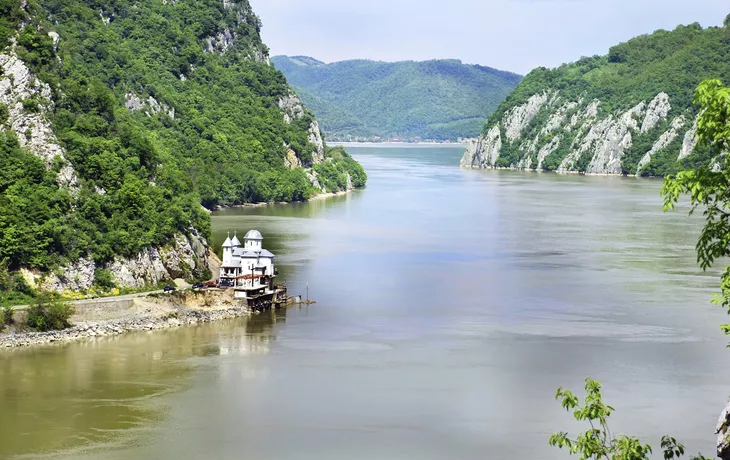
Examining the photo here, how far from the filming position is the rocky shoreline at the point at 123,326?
51188 mm

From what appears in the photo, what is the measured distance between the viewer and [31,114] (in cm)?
6500

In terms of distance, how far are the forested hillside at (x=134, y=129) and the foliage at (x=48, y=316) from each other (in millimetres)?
3557

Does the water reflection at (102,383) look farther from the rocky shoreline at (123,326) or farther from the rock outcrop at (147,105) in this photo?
the rock outcrop at (147,105)

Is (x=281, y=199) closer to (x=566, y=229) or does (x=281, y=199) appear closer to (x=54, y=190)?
(x=566, y=229)

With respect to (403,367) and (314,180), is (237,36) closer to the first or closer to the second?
(314,180)

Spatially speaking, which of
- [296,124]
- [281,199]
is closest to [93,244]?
[281,199]

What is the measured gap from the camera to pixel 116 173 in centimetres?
6712

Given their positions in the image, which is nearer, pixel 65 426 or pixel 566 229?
pixel 65 426

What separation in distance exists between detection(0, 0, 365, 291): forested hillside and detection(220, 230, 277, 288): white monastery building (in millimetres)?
4849

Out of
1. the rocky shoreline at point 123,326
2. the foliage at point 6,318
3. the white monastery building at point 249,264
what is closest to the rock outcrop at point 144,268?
the white monastery building at point 249,264

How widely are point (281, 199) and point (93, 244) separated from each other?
76.1 metres

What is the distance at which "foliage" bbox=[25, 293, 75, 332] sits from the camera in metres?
52.6

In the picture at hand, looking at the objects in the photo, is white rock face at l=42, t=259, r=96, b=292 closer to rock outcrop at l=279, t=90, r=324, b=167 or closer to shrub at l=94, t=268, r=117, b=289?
shrub at l=94, t=268, r=117, b=289

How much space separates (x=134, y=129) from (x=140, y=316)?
24069 mm
